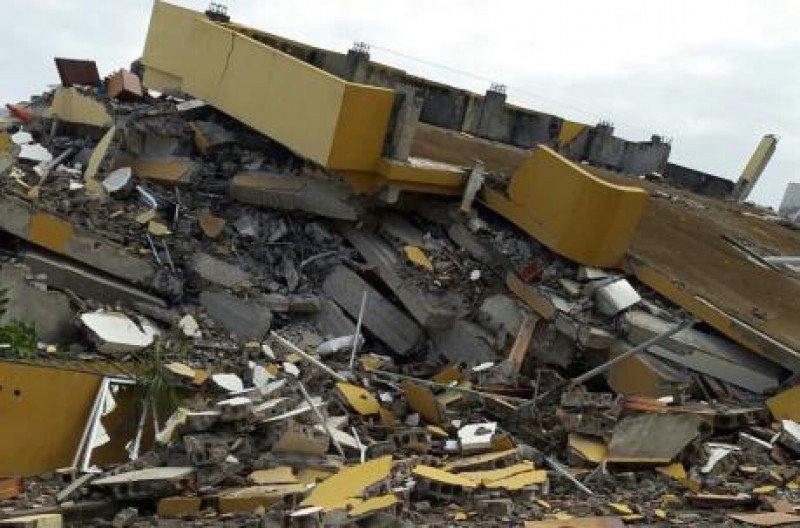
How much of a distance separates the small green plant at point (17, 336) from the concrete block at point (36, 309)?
4 centimetres

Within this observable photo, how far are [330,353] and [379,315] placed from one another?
81 centimetres

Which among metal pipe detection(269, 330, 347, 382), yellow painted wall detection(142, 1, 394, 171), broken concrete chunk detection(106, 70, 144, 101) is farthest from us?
broken concrete chunk detection(106, 70, 144, 101)

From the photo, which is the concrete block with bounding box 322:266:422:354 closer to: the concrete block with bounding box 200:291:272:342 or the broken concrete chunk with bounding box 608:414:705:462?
the concrete block with bounding box 200:291:272:342

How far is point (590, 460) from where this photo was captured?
21.2 ft

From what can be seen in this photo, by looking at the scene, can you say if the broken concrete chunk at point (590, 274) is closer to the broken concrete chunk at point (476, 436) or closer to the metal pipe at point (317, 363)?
the broken concrete chunk at point (476, 436)

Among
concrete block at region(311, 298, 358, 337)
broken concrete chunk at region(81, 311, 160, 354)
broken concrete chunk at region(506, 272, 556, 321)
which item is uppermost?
broken concrete chunk at region(506, 272, 556, 321)

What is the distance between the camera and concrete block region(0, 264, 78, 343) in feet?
28.0

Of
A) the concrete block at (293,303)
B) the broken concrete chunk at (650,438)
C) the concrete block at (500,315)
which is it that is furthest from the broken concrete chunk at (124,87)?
the broken concrete chunk at (650,438)

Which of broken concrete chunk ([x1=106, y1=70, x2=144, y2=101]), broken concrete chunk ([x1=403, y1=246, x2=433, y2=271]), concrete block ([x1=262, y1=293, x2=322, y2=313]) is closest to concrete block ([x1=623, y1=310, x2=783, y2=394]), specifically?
broken concrete chunk ([x1=403, y1=246, x2=433, y2=271])

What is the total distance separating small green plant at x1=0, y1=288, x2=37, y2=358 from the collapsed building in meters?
0.06

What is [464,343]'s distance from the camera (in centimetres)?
949

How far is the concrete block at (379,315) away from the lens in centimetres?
977

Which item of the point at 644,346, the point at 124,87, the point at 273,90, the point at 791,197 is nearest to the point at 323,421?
the point at 644,346

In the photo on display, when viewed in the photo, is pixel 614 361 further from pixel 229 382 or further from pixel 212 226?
pixel 212 226
